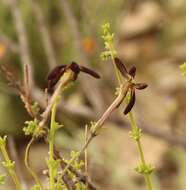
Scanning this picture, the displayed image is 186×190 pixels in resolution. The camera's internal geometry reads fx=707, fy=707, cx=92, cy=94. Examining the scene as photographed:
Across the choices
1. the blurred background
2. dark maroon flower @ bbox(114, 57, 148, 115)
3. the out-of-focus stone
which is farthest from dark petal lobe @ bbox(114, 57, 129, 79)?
the out-of-focus stone

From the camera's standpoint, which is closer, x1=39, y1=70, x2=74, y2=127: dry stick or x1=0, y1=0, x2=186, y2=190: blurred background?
x1=39, y1=70, x2=74, y2=127: dry stick

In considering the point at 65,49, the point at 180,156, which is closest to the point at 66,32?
the point at 65,49

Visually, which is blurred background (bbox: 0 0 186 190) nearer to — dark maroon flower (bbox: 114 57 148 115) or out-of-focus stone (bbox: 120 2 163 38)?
out-of-focus stone (bbox: 120 2 163 38)

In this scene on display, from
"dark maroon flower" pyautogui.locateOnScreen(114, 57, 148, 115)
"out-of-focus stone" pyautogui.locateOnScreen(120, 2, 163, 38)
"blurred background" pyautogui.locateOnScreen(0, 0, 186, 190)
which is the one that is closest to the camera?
"dark maroon flower" pyautogui.locateOnScreen(114, 57, 148, 115)

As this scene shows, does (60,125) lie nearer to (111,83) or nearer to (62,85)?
(62,85)

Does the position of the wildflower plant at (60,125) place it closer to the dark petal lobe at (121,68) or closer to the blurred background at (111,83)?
the dark petal lobe at (121,68)

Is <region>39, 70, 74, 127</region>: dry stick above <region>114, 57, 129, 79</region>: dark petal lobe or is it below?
below

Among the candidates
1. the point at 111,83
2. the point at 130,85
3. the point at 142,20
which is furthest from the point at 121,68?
the point at 142,20

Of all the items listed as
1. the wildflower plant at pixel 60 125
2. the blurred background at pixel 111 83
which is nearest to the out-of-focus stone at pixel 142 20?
the blurred background at pixel 111 83

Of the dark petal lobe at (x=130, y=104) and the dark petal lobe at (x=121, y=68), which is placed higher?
the dark petal lobe at (x=121, y=68)
